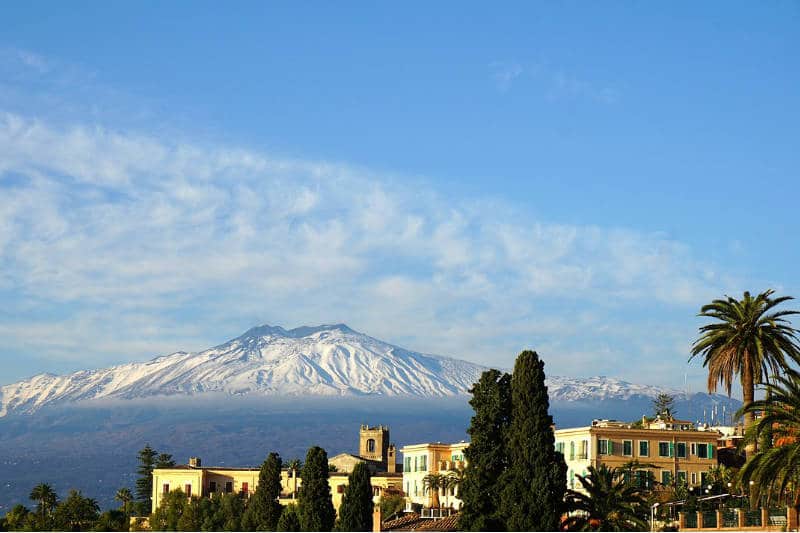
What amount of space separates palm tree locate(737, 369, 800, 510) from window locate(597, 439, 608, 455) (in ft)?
117

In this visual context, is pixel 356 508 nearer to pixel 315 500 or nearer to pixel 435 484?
pixel 315 500

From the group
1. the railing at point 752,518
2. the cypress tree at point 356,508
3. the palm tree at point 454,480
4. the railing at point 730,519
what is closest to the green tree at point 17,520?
the palm tree at point 454,480

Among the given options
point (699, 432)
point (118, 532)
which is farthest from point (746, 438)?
point (118, 532)

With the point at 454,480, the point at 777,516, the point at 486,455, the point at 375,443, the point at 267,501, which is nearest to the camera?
the point at 777,516

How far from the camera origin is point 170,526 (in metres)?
137

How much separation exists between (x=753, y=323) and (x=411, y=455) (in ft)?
185

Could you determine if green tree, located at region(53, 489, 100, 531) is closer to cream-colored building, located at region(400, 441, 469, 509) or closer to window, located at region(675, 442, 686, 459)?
cream-colored building, located at region(400, 441, 469, 509)

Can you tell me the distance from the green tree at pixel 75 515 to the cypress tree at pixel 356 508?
78.0 metres

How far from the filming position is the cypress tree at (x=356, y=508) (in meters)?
83.2

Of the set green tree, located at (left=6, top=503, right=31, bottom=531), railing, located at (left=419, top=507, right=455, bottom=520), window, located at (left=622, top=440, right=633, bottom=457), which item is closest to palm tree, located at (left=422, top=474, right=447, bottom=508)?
railing, located at (left=419, top=507, right=455, bottom=520)

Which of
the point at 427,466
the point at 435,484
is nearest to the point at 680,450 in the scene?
the point at 435,484

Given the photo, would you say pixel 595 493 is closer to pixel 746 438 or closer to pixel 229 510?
pixel 746 438

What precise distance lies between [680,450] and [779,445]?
4060 cm

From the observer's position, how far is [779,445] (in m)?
59.2
